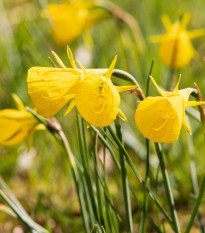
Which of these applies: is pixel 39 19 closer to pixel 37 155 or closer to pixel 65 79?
pixel 37 155

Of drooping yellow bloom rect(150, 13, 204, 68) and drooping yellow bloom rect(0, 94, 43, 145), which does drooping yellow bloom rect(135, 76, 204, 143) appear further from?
drooping yellow bloom rect(150, 13, 204, 68)

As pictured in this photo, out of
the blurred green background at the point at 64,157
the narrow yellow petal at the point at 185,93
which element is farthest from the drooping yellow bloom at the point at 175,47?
the narrow yellow petal at the point at 185,93

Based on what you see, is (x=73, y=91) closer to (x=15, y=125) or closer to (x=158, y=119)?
(x=158, y=119)

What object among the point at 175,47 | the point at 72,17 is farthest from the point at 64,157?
Result: the point at 72,17

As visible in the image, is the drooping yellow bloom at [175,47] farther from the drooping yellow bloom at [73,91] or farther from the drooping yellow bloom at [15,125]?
the drooping yellow bloom at [73,91]

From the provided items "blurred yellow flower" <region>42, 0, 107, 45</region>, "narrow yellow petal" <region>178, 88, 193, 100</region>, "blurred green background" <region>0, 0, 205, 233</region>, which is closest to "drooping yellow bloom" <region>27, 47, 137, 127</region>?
"narrow yellow petal" <region>178, 88, 193, 100</region>

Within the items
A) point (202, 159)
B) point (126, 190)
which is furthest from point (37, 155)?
point (126, 190)
